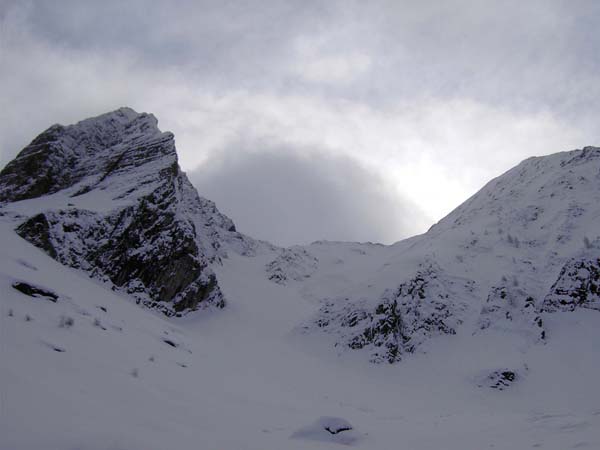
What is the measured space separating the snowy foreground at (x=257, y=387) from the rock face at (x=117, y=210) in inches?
81.0

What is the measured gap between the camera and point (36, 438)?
Result: 14.1 feet

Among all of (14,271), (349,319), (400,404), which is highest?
(14,271)

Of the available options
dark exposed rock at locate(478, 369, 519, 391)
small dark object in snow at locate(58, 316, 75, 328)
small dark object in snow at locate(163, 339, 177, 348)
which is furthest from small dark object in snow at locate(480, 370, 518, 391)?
small dark object in snow at locate(58, 316, 75, 328)

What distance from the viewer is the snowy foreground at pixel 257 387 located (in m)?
5.61

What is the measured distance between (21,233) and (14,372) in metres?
22.5

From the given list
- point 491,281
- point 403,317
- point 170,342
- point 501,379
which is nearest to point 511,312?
point 491,281

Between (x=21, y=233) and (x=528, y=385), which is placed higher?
(x=21, y=233)

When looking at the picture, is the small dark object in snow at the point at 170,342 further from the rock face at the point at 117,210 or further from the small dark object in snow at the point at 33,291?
the rock face at the point at 117,210

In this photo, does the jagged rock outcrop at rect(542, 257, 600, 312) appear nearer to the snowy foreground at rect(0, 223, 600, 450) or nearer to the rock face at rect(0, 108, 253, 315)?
the snowy foreground at rect(0, 223, 600, 450)

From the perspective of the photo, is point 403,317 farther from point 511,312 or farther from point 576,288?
point 576,288

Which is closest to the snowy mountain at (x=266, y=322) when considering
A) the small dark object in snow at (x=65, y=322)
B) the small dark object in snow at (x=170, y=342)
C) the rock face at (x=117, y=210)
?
the small dark object in snow at (x=65, y=322)

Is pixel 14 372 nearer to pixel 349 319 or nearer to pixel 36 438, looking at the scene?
pixel 36 438

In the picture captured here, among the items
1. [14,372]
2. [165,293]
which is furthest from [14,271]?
[165,293]

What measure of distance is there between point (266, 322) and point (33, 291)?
22.2 meters
